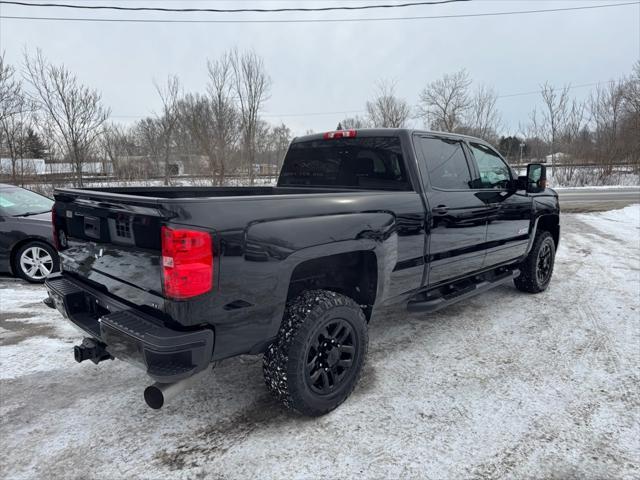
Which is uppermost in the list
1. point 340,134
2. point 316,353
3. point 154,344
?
point 340,134

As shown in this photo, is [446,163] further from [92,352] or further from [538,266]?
[92,352]

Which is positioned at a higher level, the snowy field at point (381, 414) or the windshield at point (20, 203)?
the windshield at point (20, 203)

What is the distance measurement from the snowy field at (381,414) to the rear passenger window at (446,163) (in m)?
1.52

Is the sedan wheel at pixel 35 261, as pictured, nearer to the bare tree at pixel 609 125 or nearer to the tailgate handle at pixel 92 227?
the tailgate handle at pixel 92 227

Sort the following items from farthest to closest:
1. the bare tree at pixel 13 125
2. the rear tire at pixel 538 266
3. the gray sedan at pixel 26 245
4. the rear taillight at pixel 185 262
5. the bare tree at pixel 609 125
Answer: the bare tree at pixel 609 125 → the bare tree at pixel 13 125 → the gray sedan at pixel 26 245 → the rear tire at pixel 538 266 → the rear taillight at pixel 185 262

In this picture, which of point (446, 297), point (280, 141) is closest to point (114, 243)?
point (446, 297)

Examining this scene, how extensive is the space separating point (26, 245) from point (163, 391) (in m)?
5.02

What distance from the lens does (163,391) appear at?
6.92 feet

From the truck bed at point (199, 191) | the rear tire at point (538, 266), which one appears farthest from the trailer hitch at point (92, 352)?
the rear tire at point (538, 266)

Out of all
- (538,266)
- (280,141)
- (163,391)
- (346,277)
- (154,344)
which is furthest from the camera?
(280,141)

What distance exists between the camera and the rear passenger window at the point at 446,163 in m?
3.62

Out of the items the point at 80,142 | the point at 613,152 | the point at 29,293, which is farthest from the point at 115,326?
the point at 613,152

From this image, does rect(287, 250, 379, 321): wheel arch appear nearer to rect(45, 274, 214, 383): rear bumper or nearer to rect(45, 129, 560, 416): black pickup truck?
rect(45, 129, 560, 416): black pickup truck

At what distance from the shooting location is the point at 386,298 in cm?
322
